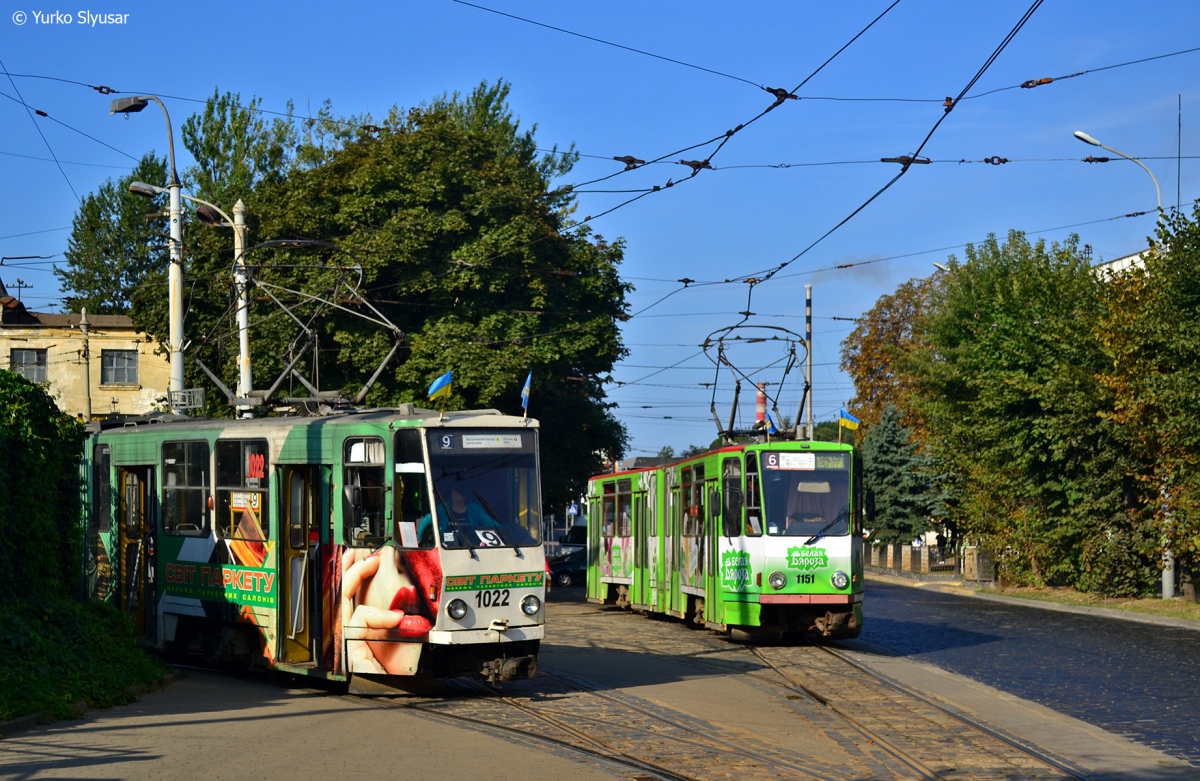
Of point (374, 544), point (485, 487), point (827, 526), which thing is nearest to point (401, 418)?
point (485, 487)

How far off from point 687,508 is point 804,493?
10.5 ft

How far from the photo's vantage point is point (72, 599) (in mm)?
15914

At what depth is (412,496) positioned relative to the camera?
46.6ft

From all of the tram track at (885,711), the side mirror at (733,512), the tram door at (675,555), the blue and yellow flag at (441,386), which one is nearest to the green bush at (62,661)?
the blue and yellow flag at (441,386)

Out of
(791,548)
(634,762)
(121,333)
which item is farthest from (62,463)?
(121,333)

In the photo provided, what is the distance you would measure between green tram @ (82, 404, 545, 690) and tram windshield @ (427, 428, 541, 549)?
1 centimetres

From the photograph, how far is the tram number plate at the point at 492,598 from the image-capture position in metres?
14.1

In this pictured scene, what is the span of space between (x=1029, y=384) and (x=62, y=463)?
76.0 ft

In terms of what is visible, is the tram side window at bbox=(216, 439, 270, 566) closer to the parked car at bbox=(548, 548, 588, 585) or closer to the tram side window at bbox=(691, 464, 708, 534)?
the tram side window at bbox=(691, 464, 708, 534)

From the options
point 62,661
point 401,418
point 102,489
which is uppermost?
point 401,418

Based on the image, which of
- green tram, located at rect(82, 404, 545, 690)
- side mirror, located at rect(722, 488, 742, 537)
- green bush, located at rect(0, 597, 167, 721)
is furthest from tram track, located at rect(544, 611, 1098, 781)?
green bush, located at rect(0, 597, 167, 721)

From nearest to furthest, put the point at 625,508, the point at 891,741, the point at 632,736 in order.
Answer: the point at 891,741 → the point at 632,736 → the point at 625,508

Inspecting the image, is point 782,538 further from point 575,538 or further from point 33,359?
point 33,359

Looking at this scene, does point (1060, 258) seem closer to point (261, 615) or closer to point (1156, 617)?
point (1156, 617)
